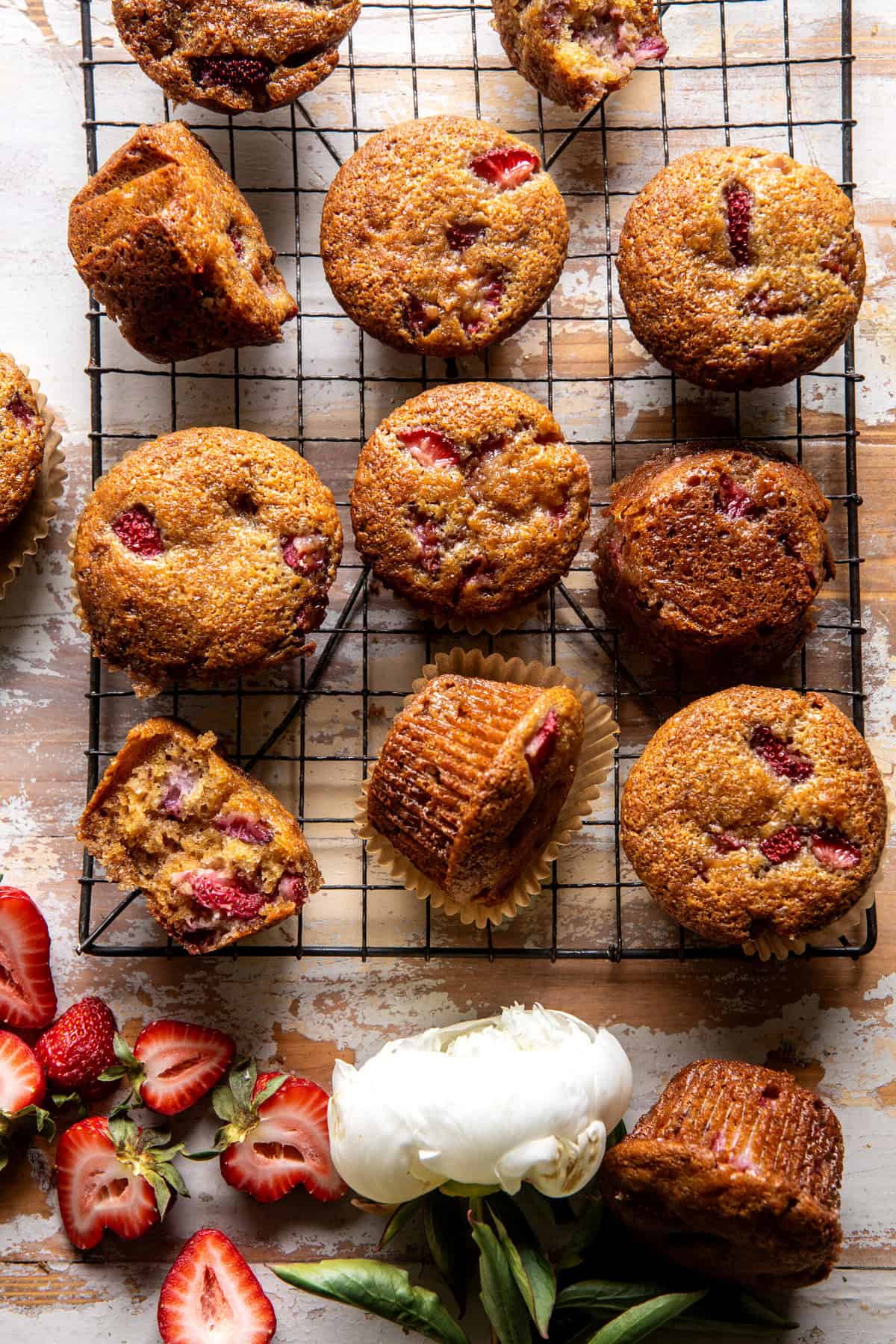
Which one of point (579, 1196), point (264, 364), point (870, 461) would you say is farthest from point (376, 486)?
point (579, 1196)

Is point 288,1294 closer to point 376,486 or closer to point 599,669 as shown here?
point 599,669

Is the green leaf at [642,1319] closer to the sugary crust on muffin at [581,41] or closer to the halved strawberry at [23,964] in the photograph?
the halved strawberry at [23,964]

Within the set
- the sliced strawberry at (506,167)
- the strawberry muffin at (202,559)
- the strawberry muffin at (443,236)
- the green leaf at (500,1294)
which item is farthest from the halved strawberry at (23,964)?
the sliced strawberry at (506,167)

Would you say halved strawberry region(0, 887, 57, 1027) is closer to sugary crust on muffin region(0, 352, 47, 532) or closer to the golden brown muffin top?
sugary crust on muffin region(0, 352, 47, 532)

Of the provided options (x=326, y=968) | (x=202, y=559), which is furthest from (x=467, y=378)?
(x=326, y=968)

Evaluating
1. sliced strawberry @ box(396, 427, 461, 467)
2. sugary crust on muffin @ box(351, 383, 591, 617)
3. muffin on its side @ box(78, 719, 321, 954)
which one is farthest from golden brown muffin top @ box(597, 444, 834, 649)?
muffin on its side @ box(78, 719, 321, 954)
